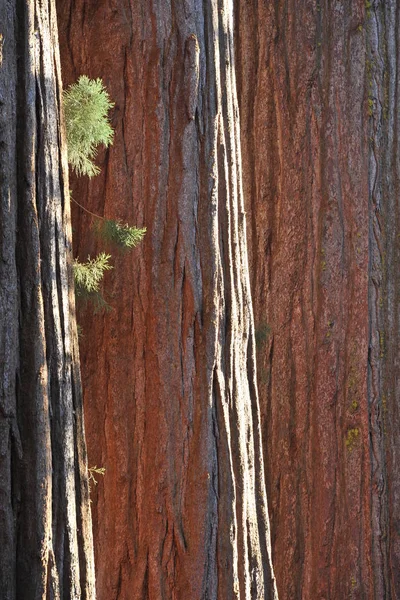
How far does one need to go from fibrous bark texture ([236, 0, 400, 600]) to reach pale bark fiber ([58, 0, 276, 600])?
1648mm

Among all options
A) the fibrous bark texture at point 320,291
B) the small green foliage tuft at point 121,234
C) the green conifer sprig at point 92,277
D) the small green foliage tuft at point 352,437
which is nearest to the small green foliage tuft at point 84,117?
the small green foliage tuft at point 121,234

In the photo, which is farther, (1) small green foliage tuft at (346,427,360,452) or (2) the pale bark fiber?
(1) small green foliage tuft at (346,427,360,452)

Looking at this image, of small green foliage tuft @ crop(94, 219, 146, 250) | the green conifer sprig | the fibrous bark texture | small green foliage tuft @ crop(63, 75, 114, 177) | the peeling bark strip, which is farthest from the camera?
the fibrous bark texture

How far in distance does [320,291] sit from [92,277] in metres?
2.38

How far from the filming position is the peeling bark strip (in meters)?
3.58

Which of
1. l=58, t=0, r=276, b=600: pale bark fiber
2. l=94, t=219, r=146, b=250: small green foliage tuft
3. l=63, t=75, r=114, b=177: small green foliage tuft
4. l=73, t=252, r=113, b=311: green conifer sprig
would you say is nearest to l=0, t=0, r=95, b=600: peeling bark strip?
l=63, t=75, r=114, b=177: small green foliage tuft

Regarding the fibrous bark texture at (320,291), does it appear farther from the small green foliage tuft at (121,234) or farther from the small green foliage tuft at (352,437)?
the small green foliage tuft at (121,234)

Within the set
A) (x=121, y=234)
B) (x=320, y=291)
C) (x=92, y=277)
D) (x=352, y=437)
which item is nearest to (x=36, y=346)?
(x=92, y=277)

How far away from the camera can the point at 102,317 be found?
191 inches

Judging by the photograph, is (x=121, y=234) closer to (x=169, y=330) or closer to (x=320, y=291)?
(x=169, y=330)

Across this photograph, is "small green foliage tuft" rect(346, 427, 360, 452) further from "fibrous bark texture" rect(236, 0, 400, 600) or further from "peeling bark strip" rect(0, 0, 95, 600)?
"peeling bark strip" rect(0, 0, 95, 600)

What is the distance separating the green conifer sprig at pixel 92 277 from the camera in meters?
4.58

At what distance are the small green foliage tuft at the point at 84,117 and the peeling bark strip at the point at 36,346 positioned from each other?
392 mm

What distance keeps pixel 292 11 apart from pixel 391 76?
804mm
